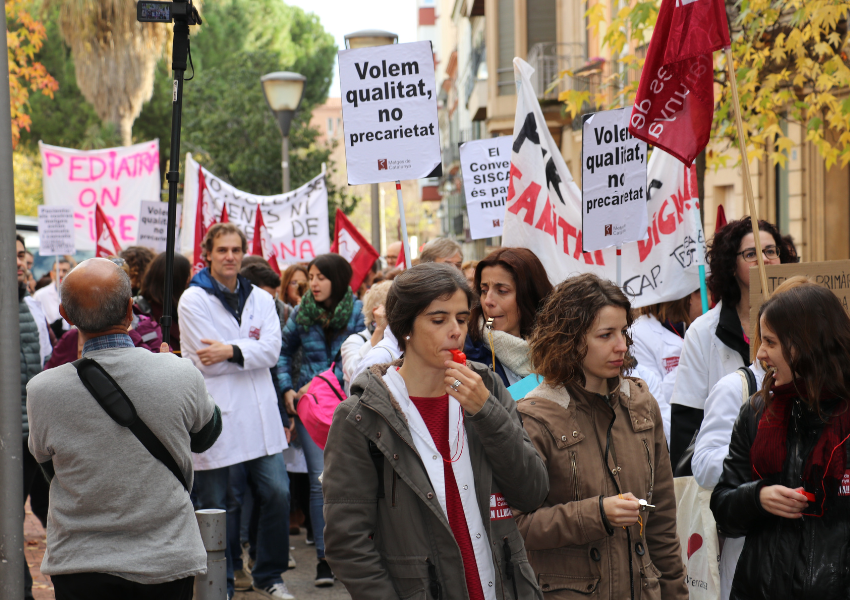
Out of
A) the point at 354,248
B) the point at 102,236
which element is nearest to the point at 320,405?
the point at 354,248

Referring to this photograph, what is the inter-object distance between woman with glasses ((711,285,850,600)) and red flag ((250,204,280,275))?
8.15 meters

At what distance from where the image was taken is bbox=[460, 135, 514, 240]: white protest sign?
351 inches

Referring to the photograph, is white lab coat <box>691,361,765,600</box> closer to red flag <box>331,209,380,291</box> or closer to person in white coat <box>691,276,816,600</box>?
person in white coat <box>691,276,816,600</box>

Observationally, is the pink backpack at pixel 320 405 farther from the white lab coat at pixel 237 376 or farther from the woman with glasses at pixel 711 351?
the woman with glasses at pixel 711 351

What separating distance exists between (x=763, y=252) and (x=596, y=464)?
1.98 meters

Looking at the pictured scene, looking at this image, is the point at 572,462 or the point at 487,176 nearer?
the point at 572,462

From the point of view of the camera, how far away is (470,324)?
430 centimetres

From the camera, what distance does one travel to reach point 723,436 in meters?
3.49

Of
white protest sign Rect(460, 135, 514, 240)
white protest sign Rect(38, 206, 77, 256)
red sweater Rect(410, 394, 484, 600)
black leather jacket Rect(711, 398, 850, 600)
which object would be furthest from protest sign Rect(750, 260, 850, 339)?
white protest sign Rect(38, 206, 77, 256)

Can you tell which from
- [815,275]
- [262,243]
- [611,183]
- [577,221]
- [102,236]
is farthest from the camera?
[102,236]

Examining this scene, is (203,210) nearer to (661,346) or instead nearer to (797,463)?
(661,346)

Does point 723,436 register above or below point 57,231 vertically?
below

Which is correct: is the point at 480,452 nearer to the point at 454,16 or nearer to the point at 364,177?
the point at 364,177

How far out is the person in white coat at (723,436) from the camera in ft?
11.2
